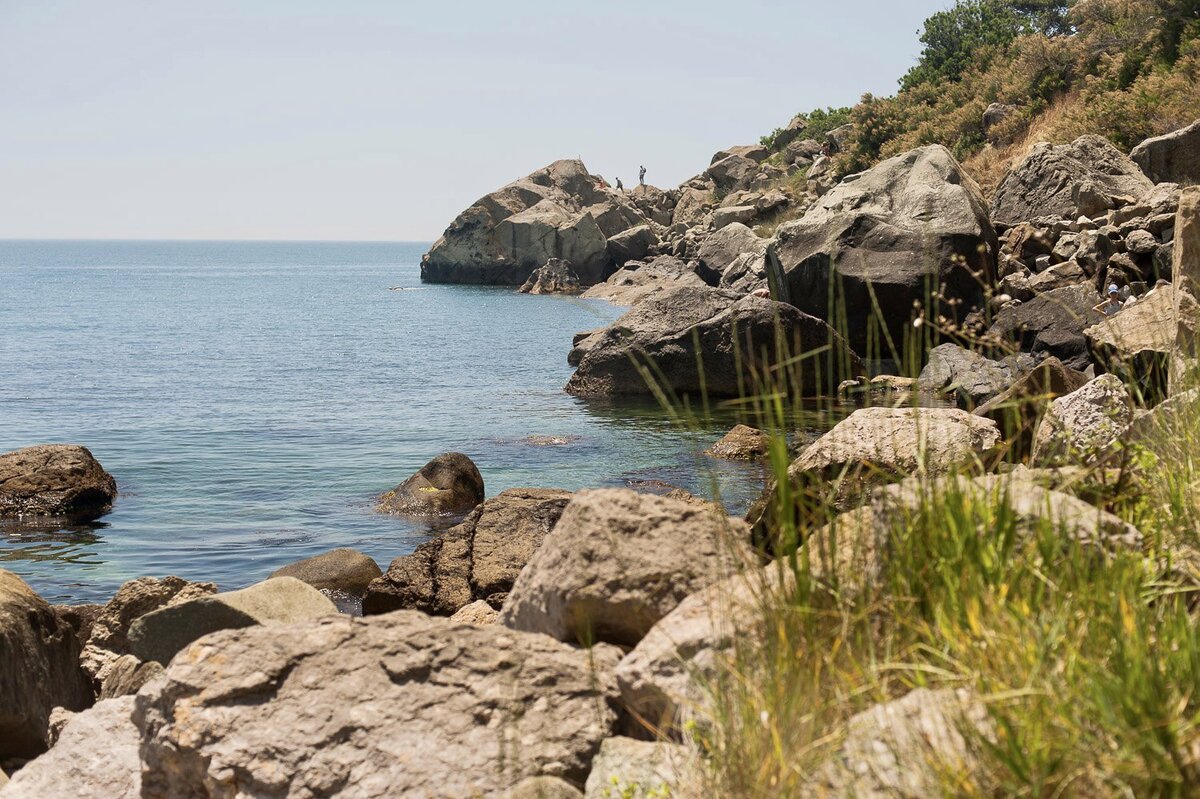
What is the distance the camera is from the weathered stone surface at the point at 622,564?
4.57m

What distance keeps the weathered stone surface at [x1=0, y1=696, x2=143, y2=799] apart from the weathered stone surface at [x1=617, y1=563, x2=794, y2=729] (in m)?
2.23

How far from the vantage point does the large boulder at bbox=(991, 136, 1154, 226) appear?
80.7ft

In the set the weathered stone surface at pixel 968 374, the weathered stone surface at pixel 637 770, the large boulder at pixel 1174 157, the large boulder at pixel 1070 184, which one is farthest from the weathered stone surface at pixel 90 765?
the large boulder at pixel 1174 157

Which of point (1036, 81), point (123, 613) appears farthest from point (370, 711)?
point (1036, 81)

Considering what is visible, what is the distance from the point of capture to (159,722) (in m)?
4.54

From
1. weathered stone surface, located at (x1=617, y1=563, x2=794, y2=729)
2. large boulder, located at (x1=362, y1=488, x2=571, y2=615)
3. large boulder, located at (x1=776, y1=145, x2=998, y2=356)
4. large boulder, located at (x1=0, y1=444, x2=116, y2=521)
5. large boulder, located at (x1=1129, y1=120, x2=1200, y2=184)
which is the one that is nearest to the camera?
weathered stone surface, located at (x1=617, y1=563, x2=794, y2=729)

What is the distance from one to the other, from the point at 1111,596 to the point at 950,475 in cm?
68

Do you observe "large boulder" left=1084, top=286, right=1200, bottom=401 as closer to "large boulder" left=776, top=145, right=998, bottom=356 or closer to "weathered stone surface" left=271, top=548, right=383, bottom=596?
"weathered stone surface" left=271, top=548, right=383, bottom=596

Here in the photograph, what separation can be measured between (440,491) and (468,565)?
5371 mm

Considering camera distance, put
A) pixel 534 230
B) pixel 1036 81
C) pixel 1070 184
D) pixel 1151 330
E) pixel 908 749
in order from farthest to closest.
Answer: pixel 534 230 < pixel 1036 81 < pixel 1070 184 < pixel 1151 330 < pixel 908 749

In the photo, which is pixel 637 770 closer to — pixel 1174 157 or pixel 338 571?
pixel 338 571

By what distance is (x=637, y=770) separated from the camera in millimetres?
3898

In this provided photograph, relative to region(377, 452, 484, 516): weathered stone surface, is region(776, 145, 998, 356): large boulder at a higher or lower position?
higher

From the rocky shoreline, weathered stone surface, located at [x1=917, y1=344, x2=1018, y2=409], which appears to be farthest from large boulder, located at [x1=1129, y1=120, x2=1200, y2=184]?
the rocky shoreline
